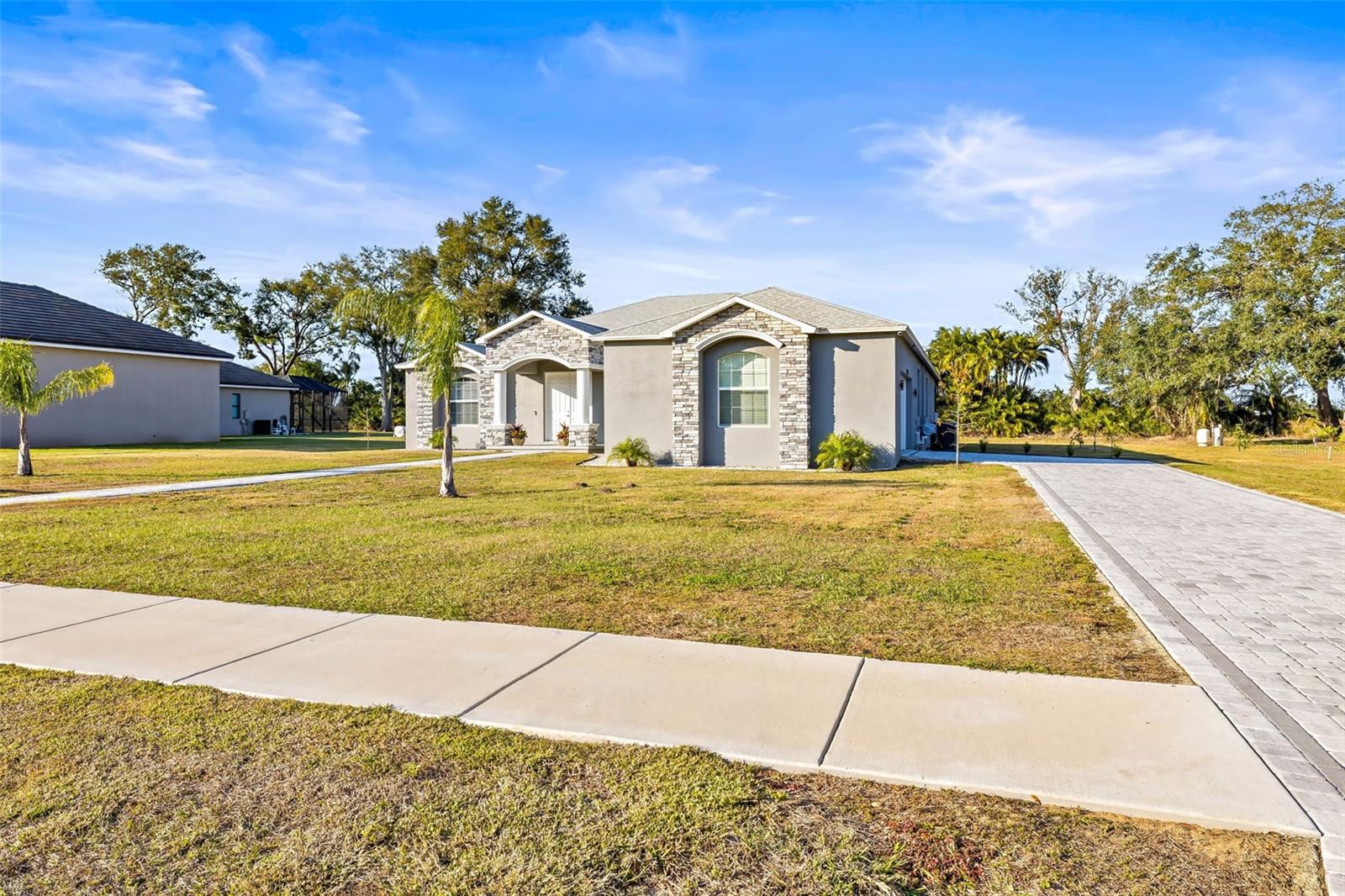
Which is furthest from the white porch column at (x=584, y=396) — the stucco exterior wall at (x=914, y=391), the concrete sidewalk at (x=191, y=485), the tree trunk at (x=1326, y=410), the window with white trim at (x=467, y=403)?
the tree trunk at (x=1326, y=410)

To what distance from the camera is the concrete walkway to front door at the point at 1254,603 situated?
354cm

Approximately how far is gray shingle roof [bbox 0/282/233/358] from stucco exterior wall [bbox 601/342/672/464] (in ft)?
66.5

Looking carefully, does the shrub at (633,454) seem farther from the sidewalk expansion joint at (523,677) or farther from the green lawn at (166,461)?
the sidewalk expansion joint at (523,677)

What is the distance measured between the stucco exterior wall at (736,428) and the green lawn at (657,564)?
6446mm

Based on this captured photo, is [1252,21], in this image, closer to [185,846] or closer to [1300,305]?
[185,846]

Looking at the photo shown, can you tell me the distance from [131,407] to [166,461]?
11.6m

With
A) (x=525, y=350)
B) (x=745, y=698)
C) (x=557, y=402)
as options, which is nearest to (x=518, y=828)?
(x=745, y=698)

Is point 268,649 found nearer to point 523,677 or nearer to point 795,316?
point 523,677

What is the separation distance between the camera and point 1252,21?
46.4ft

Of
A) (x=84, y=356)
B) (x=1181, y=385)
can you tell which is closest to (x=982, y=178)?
(x=1181, y=385)

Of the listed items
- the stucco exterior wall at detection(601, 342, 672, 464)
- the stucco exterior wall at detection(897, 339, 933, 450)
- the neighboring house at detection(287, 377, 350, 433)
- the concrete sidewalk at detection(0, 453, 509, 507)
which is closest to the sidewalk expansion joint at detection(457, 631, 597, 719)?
the concrete sidewalk at detection(0, 453, 509, 507)

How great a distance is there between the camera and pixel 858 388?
64.7 feet

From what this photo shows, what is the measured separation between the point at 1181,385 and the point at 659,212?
27.0 meters

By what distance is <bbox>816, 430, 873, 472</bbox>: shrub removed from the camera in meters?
19.0
